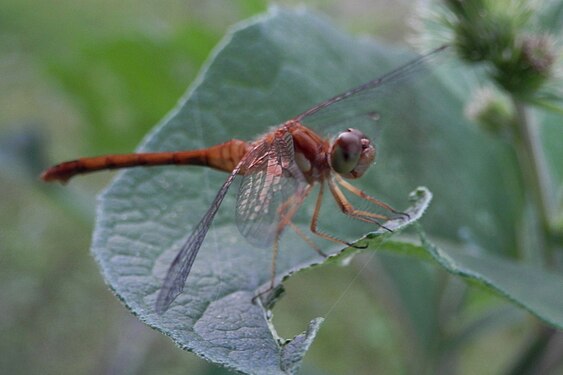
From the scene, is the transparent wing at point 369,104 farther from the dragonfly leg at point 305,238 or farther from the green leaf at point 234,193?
the dragonfly leg at point 305,238

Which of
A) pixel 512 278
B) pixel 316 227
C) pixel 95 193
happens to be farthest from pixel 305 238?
pixel 95 193

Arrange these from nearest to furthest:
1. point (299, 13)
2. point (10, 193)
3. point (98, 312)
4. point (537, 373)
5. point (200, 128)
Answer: point (200, 128) < point (537, 373) < point (299, 13) < point (98, 312) < point (10, 193)

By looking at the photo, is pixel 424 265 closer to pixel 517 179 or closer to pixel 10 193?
pixel 517 179

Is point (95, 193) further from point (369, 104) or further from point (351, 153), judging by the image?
point (351, 153)

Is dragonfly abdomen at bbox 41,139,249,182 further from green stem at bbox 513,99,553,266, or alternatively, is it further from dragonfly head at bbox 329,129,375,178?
green stem at bbox 513,99,553,266

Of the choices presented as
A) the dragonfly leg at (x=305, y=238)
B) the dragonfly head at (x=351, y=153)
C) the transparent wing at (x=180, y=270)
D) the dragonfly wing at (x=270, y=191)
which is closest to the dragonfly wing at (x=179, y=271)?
the transparent wing at (x=180, y=270)

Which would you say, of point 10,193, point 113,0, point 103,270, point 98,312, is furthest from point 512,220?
point 113,0
